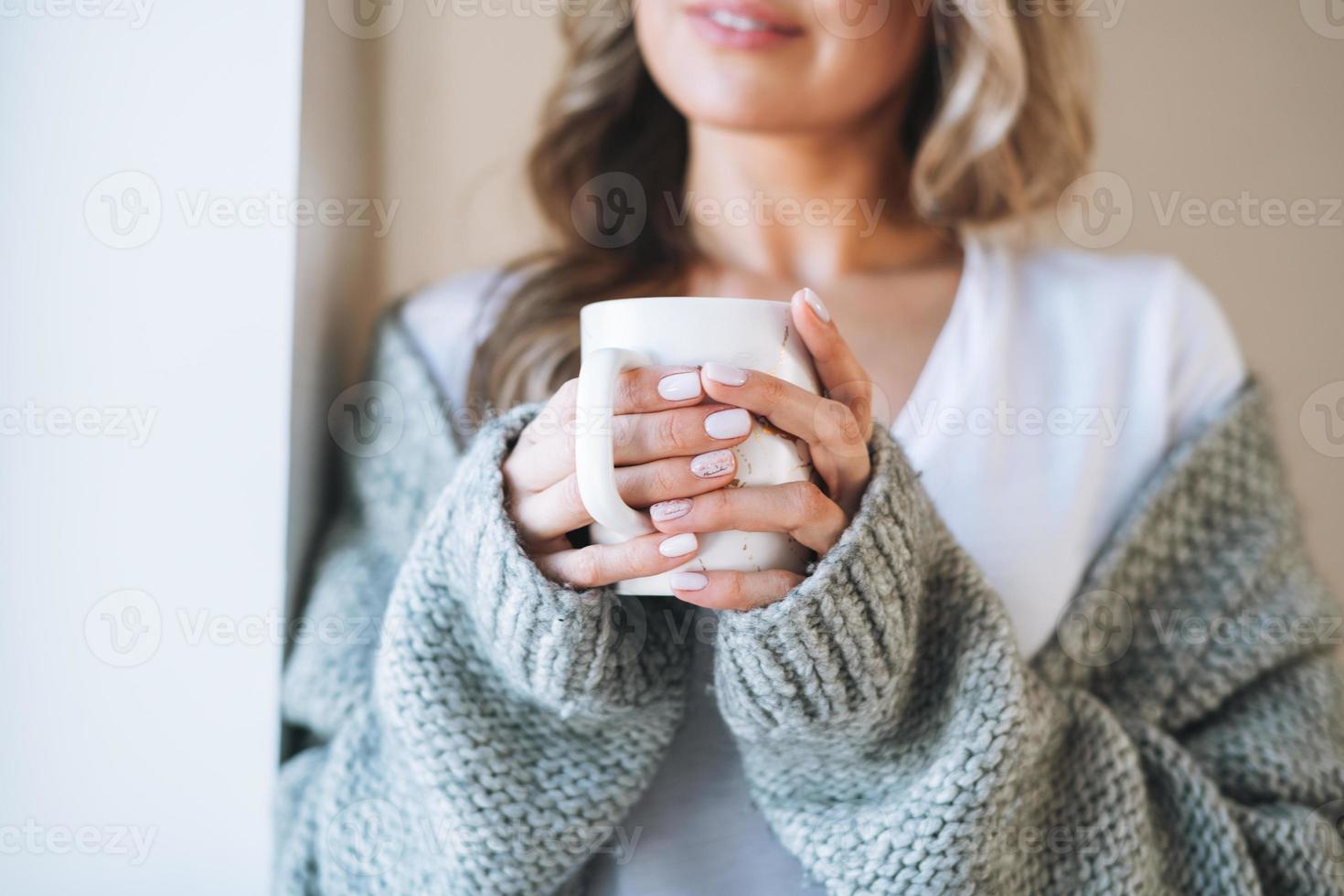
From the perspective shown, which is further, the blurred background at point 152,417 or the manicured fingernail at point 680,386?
the blurred background at point 152,417

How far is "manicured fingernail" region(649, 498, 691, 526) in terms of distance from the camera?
0.55 m

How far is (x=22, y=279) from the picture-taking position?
2.39ft

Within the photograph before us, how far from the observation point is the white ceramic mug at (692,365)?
53 cm

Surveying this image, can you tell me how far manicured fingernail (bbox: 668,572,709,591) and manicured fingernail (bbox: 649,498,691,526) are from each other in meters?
0.02

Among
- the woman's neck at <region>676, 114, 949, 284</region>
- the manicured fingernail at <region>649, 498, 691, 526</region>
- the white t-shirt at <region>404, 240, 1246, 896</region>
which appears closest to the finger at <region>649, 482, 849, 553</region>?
the manicured fingernail at <region>649, 498, 691, 526</region>

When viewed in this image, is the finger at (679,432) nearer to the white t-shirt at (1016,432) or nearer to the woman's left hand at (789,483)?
the woman's left hand at (789,483)

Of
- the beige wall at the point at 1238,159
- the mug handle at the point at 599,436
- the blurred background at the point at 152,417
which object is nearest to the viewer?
the mug handle at the point at 599,436


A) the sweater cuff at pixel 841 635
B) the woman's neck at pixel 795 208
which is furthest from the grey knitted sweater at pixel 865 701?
the woman's neck at pixel 795 208

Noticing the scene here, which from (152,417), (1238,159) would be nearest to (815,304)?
(152,417)

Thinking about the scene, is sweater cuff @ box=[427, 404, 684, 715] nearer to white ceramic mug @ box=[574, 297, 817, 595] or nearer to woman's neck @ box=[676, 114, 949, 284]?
white ceramic mug @ box=[574, 297, 817, 595]

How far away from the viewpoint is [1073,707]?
31.5 inches

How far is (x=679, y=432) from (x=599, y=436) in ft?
0.17

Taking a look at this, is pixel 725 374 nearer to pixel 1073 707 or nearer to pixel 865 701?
pixel 865 701

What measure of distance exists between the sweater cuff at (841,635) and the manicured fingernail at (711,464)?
9 centimetres
